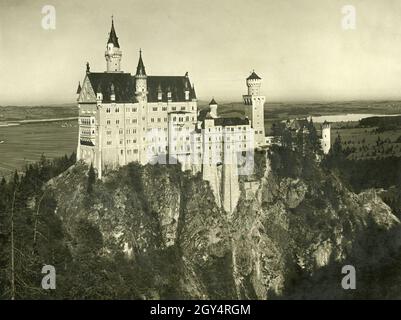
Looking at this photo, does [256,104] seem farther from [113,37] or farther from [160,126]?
[113,37]

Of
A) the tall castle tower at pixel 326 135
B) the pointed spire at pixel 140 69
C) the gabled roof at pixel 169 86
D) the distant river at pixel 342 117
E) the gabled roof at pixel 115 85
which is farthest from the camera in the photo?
the tall castle tower at pixel 326 135

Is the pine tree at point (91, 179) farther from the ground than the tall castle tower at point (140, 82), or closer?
closer

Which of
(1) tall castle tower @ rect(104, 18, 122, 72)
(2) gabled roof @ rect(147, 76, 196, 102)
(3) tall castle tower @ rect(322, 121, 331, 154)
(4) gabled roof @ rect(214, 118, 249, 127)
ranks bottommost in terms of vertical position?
(3) tall castle tower @ rect(322, 121, 331, 154)

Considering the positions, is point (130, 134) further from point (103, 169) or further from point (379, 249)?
point (379, 249)

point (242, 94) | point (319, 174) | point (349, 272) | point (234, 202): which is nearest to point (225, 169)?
point (234, 202)

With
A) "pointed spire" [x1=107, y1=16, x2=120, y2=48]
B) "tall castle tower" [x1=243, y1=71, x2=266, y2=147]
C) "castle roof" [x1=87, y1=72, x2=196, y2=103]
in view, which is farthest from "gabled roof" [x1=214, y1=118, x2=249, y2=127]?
"pointed spire" [x1=107, y1=16, x2=120, y2=48]

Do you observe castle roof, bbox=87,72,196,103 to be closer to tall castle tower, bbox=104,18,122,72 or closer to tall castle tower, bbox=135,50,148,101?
tall castle tower, bbox=135,50,148,101

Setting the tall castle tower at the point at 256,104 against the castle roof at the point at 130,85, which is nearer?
the castle roof at the point at 130,85

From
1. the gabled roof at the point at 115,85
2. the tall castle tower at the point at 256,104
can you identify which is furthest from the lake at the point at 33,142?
the tall castle tower at the point at 256,104

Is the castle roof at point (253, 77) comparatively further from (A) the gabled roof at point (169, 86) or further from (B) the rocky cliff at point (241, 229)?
(B) the rocky cliff at point (241, 229)
